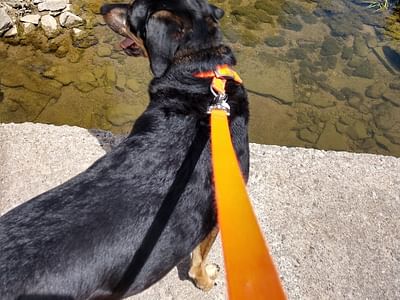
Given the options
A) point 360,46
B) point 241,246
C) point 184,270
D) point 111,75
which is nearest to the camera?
point 241,246

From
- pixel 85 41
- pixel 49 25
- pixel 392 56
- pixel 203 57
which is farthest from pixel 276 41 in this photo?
pixel 203 57

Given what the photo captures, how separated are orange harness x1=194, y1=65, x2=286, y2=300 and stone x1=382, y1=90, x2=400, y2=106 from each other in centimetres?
491

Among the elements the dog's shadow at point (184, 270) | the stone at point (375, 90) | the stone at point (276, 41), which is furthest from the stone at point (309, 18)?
the dog's shadow at point (184, 270)

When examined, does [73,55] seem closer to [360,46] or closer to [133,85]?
[133,85]

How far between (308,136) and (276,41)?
177 centimetres

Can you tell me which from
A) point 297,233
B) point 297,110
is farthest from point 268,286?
point 297,110

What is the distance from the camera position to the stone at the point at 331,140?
17.5 ft

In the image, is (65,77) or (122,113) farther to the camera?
(65,77)

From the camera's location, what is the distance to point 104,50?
6.16m

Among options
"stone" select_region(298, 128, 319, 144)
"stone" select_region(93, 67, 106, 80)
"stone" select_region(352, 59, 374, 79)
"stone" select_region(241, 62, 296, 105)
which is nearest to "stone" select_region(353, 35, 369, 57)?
Result: "stone" select_region(352, 59, 374, 79)

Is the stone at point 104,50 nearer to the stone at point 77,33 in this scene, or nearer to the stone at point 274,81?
the stone at point 77,33

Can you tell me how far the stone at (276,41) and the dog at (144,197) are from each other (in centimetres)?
364

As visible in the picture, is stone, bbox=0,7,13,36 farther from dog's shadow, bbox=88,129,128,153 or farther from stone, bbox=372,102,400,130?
stone, bbox=372,102,400,130

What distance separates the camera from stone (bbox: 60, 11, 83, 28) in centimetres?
649
